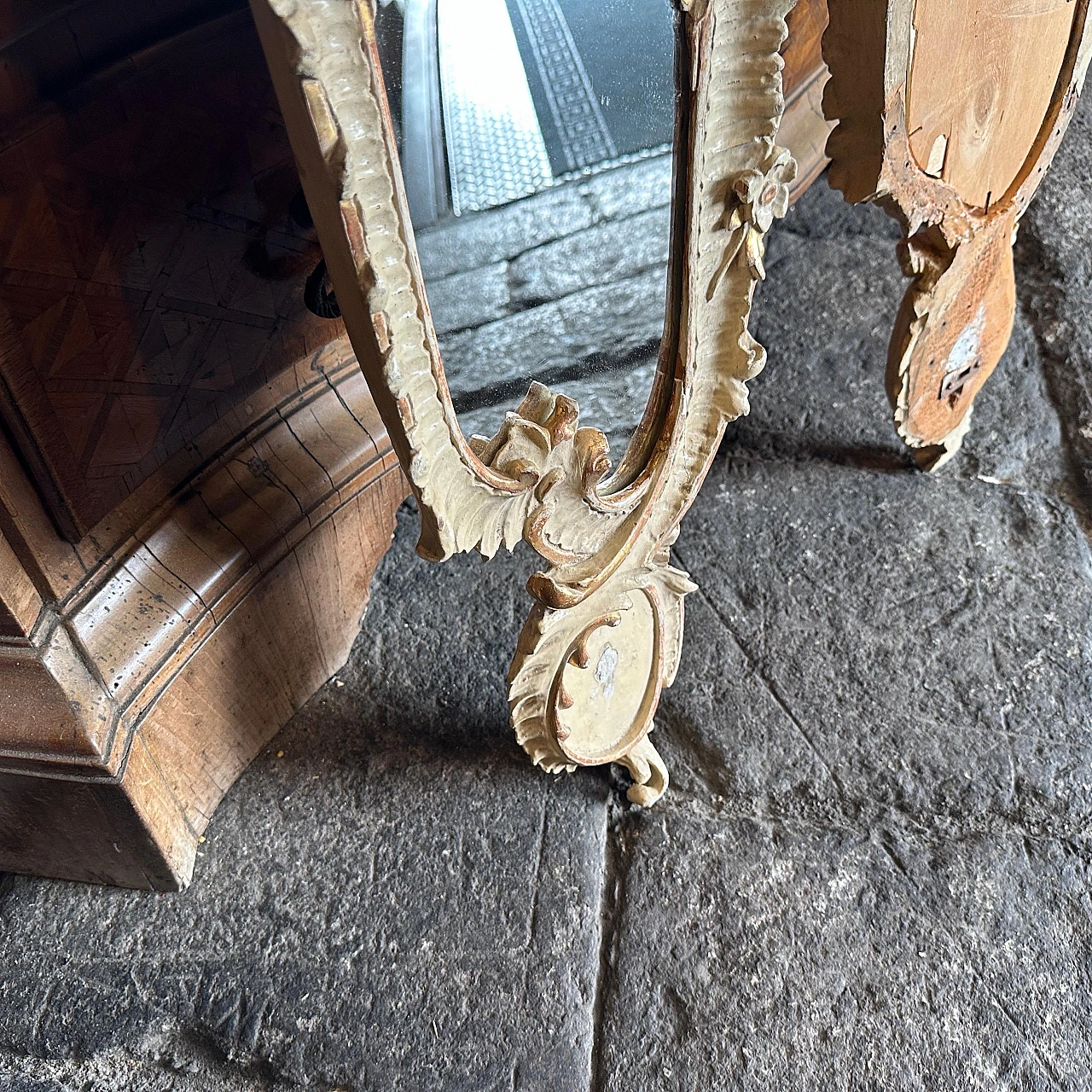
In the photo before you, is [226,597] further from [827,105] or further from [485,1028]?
[827,105]

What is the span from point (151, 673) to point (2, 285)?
430 millimetres

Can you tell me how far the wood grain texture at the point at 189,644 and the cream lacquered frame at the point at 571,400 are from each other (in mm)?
373

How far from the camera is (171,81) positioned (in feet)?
3.05

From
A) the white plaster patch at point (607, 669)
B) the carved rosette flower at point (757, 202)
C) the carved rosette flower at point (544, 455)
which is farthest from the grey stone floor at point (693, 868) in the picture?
the carved rosette flower at point (757, 202)

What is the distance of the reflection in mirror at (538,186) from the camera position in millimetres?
750

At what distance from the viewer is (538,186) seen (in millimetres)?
879

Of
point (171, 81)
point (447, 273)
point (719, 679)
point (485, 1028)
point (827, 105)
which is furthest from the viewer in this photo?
point (719, 679)

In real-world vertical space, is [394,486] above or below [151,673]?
below

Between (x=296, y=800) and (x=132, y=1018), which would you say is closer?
(x=132, y=1018)

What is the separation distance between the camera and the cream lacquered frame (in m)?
0.65

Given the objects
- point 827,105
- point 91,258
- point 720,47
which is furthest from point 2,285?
point 827,105

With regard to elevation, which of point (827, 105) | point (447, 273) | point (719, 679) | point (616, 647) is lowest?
point (719, 679)

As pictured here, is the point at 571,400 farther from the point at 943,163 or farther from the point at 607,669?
the point at 943,163

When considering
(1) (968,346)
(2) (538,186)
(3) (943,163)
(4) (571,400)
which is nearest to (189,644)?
(4) (571,400)
